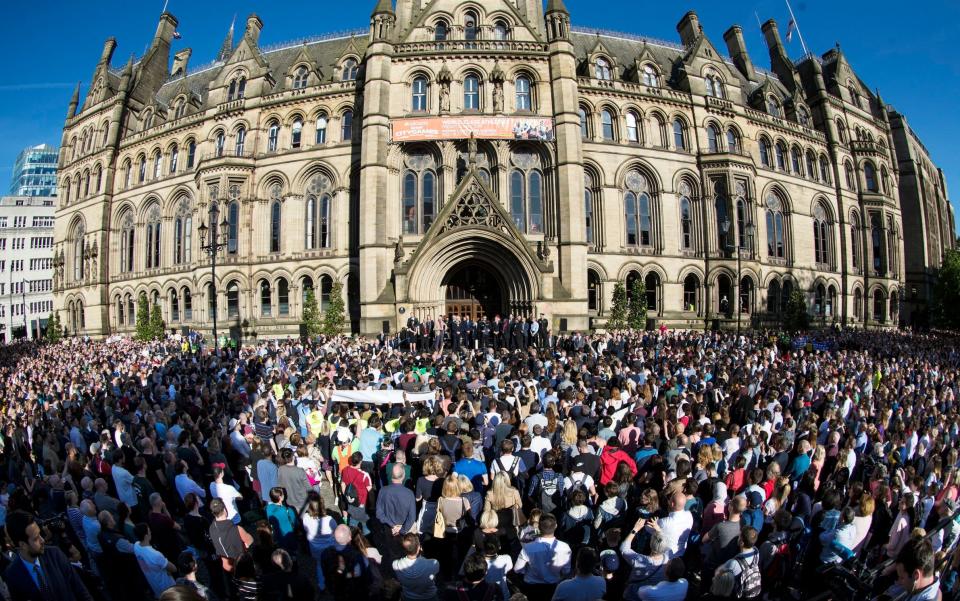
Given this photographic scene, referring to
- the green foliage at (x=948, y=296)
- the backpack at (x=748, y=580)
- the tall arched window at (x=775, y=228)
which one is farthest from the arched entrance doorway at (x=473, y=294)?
the green foliage at (x=948, y=296)

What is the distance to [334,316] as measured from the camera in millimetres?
33344

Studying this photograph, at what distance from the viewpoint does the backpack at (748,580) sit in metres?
5.27

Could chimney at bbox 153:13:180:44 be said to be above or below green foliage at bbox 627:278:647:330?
above

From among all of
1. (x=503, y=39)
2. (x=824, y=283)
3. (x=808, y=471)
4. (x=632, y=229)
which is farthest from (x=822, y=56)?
(x=808, y=471)

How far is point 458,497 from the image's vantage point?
7.09 m

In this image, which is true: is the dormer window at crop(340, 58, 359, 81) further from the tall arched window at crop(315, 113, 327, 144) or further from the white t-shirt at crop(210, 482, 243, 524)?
the white t-shirt at crop(210, 482, 243, 524)

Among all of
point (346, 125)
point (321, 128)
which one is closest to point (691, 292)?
point (346, 125)

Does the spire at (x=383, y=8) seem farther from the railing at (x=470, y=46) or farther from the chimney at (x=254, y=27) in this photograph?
the chimney at (x=254, y=27)

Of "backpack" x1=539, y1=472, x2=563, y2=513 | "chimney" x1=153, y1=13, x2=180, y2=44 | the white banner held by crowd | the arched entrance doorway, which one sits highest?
"chimney" x1=153, y1=13, x2=180, y2=44

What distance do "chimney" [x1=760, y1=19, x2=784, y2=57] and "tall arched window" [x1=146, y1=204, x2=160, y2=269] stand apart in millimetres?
54649

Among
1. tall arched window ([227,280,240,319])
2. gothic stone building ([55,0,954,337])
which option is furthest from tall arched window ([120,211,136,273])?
tall arched window ([227,280,240,319])

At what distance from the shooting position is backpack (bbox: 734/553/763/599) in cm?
527

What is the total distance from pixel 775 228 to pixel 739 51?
1728 cm

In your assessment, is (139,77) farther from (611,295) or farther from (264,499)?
(264,499)
